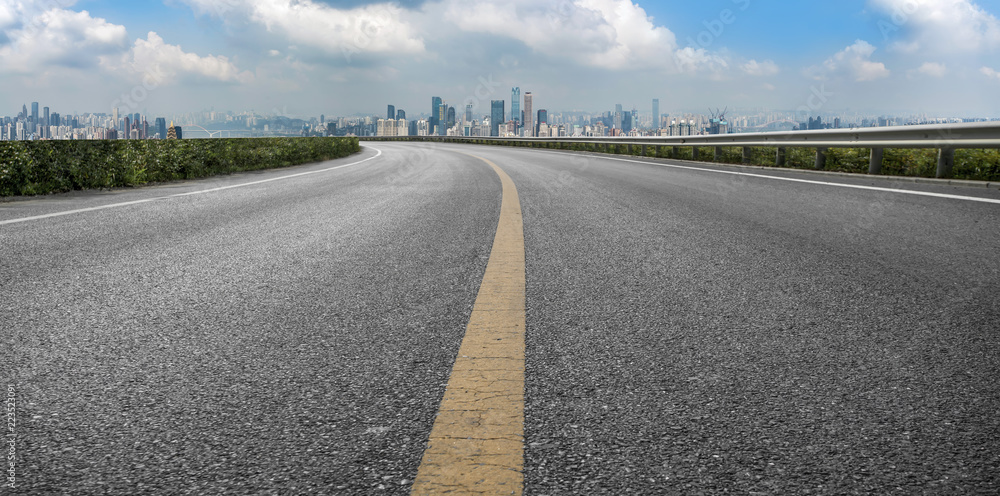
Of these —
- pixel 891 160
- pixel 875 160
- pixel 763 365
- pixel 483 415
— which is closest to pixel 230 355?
pixel 483 415

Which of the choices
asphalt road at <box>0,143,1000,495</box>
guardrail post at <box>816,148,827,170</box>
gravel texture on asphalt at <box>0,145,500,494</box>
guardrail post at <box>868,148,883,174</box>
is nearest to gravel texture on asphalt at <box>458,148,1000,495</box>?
asphalt road at <box>0,143,1000,495</box>

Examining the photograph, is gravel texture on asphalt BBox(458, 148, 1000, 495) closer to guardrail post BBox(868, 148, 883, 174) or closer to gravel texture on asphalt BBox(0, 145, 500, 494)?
gravel texture on asphalt BBox(0, 145, 500, 494)

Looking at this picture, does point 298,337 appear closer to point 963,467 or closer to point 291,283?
point 291,283

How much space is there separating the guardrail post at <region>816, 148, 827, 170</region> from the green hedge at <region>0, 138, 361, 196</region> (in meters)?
12.1

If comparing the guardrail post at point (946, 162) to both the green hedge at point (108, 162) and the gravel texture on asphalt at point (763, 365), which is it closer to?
the gravel texture on asphalt at point (763, 365)

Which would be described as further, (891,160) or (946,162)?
(891,160)

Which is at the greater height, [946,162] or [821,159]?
[821,159]

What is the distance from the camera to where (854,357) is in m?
2.00

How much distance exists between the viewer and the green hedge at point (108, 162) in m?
8.56

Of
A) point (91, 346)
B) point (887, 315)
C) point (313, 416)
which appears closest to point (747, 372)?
point (887, 315)

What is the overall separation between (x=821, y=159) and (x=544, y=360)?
1235 centimetres

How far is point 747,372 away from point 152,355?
1.82 meters

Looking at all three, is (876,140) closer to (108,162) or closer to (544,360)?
(544,360)

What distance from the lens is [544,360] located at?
1.97m
